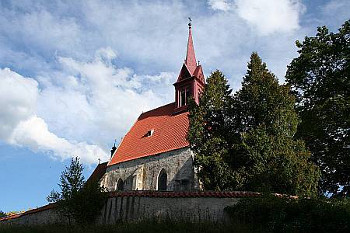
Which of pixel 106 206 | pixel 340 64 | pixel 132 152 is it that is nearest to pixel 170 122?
pixel 132 152

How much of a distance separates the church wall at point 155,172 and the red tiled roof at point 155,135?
45 centimetres

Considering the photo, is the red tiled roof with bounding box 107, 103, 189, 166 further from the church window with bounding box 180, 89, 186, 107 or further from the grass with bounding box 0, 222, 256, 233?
the grass with bounding box 0, 222, 256, 233

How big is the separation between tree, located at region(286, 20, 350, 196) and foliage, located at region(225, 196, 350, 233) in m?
10.1

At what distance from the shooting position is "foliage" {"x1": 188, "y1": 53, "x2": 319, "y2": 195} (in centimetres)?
1392

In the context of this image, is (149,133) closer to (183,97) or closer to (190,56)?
(183,97)

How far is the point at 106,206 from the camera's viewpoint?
45.8 ft

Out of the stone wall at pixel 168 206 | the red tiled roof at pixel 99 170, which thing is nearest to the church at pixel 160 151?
the red tiled roof at pixel 99 170

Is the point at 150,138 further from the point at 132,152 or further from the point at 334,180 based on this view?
the point at 334,180

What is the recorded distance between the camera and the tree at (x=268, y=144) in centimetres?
1383

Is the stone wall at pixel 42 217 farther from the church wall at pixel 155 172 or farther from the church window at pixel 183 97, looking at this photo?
the church window at pixel 183 97

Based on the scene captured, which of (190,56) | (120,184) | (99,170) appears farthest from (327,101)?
(99,170)

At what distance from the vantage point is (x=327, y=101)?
19750 mm

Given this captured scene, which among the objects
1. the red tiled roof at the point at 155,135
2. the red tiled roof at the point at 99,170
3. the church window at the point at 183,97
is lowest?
the red tiled roof at the point at 99,170

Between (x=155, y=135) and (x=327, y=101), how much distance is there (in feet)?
42.6
